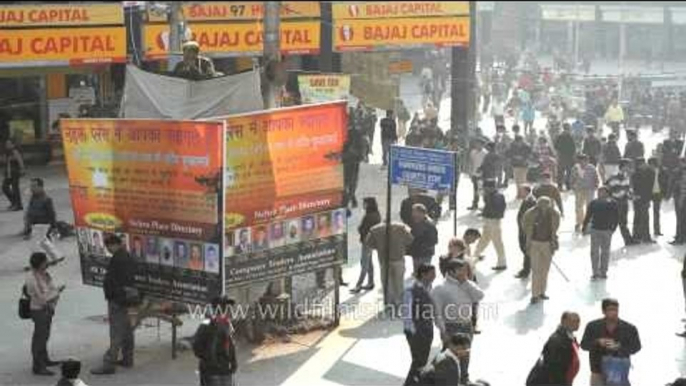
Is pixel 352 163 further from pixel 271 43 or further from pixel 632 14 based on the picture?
pixel 632 14

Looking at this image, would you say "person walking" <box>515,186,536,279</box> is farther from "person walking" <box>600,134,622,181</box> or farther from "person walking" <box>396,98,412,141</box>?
"person walking" <box>396,98,412,141</box>

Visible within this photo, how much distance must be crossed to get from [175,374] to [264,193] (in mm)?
2277

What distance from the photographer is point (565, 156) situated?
24.6 meters

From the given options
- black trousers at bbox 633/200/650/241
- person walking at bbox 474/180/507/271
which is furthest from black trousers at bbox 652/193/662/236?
person walking at bbox 474/180/507/271

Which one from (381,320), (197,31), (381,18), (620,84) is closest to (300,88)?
(197,31)

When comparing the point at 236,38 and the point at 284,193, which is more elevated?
the point at 236,38

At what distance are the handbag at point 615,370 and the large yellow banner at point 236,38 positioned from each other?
17.7 meters

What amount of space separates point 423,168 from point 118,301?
476 centimetres

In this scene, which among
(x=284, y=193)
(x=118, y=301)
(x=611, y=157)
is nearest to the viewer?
(x=118, y=301)

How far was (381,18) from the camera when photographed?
29.1m

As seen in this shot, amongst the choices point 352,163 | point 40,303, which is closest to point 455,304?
point 40,303

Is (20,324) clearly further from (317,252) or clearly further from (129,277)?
(317,252)

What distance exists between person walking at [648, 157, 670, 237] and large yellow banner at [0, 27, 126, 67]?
12339mm

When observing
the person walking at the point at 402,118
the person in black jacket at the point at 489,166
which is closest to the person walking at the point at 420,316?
the person in black jacket at the point at 489,166
